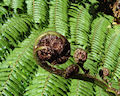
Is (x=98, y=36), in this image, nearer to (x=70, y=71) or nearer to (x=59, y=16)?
(x=59, y=16)

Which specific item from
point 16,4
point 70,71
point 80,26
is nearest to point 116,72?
point 80,26

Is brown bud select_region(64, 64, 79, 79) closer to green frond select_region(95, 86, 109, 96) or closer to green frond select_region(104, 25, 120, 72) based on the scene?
green frond select_region(95, 86, 109, 96)

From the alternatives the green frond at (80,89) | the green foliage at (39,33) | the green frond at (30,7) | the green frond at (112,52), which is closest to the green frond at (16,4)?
the green foliage at (39,33)

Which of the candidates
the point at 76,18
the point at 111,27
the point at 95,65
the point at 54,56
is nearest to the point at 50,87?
the point at 54,56

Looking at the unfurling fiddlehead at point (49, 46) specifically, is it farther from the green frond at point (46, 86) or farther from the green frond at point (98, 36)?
the green frond at point (98, 36)

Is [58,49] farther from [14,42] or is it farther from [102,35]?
[102,35]
